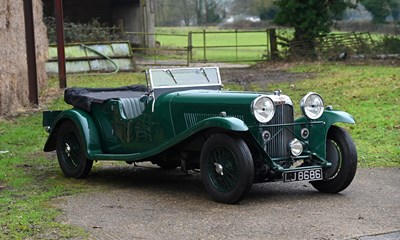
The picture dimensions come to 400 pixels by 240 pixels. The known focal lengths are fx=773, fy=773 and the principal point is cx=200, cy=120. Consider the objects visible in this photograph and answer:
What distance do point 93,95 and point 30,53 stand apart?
8727 millimetres

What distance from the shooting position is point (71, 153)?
10.5m

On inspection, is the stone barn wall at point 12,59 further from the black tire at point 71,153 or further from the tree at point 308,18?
the tree at point 308,18

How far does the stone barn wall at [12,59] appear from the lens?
1667cm

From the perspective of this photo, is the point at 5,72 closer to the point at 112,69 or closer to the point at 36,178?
the point at 36,178

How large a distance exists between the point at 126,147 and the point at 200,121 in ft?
5.08

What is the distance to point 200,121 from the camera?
28.6ft

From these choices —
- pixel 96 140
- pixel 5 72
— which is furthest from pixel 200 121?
pixel 5 72

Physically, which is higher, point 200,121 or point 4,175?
point 200,121

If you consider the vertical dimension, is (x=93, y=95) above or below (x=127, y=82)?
above

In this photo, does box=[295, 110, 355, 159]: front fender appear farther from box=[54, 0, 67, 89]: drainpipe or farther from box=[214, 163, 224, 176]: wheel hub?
box=[54, 0, 67, 89]: drainpipe

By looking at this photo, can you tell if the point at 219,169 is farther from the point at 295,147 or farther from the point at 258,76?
the point at 258,76

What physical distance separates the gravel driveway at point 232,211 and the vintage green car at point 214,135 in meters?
0.28

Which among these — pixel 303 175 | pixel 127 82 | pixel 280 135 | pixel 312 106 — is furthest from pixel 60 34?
pixel 303 175

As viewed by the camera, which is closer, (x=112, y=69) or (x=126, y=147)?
(x=126, y=147)
